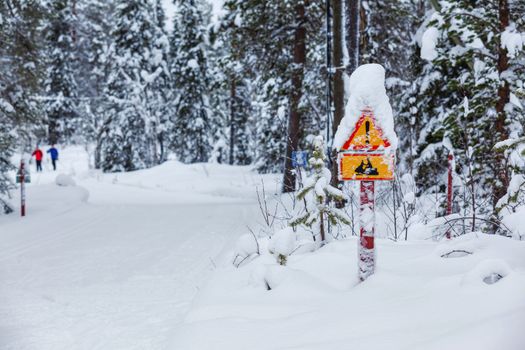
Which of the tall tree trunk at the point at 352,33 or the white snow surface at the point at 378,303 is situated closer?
the white snow surface at the point at 378,303

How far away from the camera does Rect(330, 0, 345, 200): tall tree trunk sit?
27.2 ft

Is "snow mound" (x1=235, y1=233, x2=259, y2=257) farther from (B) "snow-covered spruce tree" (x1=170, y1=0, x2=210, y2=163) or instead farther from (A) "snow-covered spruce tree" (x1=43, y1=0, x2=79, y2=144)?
(A) "snow-covered spruce tree" (x1=43, y1=0, x2=79, y2=144)

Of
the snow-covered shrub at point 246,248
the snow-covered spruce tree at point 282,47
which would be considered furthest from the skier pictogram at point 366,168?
the snow-covered spruce tree at point 282,47

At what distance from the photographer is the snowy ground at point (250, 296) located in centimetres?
273

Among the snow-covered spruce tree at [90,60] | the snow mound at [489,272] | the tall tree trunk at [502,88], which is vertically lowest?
the snow mound at [489,272]

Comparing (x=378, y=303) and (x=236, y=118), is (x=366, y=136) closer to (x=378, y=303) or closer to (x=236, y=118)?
(x=378, y=303)

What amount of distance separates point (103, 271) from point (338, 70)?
553 centimetres

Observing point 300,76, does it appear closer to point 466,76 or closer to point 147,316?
point 466,76

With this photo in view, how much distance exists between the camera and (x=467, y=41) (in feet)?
23.9

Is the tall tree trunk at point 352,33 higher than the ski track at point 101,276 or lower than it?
higher

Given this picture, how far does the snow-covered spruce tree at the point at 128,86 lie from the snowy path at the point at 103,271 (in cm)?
1685

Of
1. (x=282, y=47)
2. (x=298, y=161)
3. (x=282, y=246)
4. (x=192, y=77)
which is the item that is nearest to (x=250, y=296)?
(x=282, y=246)

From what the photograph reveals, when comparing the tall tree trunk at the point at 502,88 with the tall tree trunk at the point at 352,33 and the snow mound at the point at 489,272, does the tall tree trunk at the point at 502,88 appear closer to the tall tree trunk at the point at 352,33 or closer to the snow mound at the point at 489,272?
the tall tree trunk at the point at 352,33

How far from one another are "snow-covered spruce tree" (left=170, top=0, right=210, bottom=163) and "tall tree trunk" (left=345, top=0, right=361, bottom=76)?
73.2 ft
